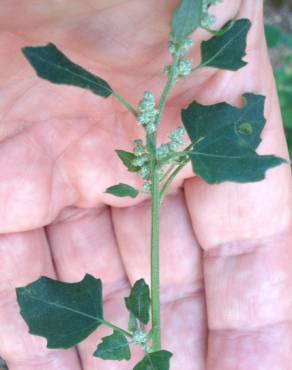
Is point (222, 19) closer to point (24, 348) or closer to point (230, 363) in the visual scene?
point (230, 363)

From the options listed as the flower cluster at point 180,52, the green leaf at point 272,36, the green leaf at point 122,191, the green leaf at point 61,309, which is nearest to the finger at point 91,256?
the green leaf at point 61,309

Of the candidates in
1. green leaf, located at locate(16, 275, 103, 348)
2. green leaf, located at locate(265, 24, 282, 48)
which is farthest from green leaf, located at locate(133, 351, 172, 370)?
green leaf, located at locate(265, 24, 282, 48)

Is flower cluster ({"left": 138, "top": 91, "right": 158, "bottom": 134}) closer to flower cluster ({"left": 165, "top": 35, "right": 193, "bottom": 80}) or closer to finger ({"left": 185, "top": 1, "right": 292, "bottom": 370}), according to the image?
flower cluster ({"left": 165, "top": 35, "right": 193, "bottom": 80})

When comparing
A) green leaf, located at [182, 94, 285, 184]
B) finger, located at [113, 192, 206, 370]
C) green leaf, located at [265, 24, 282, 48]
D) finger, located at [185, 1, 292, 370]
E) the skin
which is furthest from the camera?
green leaf, located at [265, 24, 282, 48]

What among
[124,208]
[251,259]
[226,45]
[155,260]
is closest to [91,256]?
[124,208]

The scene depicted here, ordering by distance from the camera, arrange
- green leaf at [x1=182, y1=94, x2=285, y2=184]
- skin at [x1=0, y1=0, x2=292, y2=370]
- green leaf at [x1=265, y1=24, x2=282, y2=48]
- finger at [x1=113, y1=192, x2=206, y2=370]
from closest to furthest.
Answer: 1. green leaf at [x1=182, y1=94, x2=285, y2=184]
2. skin at [x1=0, y1=0, x2=292, y2=370]
3. finger at [x1=113, y1=192, x2=206, y2=370]
4. green leaf at [x1=265, y1=24, x2=282, y2=48]

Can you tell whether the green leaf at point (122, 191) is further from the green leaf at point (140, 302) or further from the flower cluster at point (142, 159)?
the green leaf at point (140, 302)
